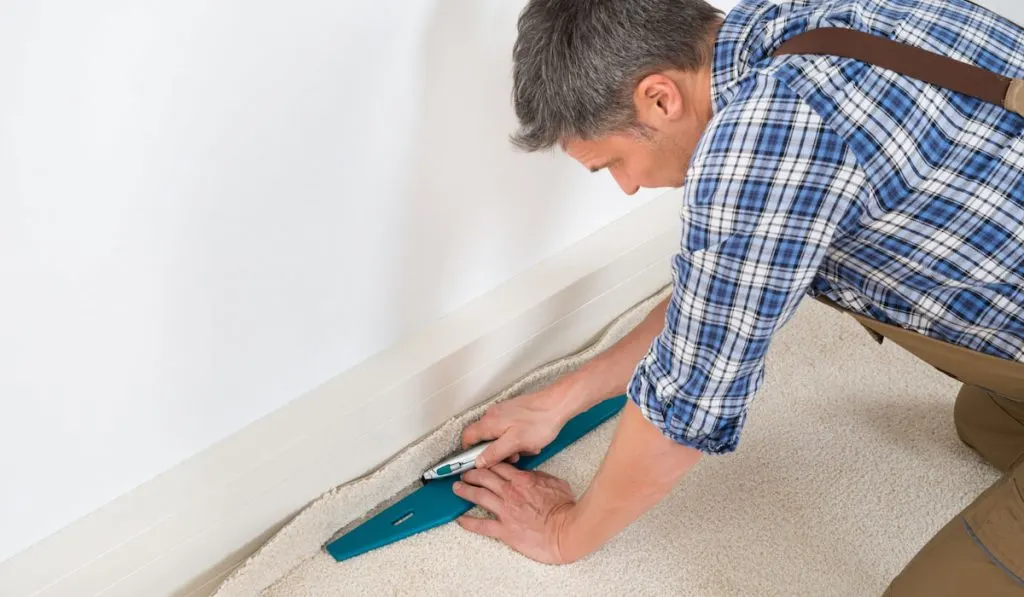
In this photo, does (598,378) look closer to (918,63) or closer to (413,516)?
(413,516)

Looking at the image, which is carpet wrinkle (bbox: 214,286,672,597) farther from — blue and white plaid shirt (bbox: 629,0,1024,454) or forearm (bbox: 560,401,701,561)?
blue and white plaid shirt (bbox: 629,0,1024,454)

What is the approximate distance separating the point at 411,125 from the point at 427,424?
0.49 m

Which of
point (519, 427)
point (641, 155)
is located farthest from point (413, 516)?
point (641, 155)

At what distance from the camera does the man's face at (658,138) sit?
3.21 feet

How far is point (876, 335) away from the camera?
4.00 ft

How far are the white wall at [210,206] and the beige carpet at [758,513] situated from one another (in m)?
0.24

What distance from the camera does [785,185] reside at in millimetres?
863

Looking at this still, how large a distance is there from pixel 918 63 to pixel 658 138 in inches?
10.4

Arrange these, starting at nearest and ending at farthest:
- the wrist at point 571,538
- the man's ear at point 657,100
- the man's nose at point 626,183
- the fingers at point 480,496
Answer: the man's ear at point 657,100
the man's nose at point 626,183
the wrist at point 571,538
the fingers at point 480,496

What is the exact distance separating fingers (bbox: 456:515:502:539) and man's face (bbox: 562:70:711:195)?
0.54 m

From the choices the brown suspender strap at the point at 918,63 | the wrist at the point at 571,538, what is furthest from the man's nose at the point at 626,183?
the wrist at the point at 571,538

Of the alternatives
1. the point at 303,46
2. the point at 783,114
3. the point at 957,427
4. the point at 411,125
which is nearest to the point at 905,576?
the point at 957,427

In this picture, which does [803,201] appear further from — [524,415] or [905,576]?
[524,415]

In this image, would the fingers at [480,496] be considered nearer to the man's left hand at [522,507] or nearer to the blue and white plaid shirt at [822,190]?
the man's left hand at [522,507]
